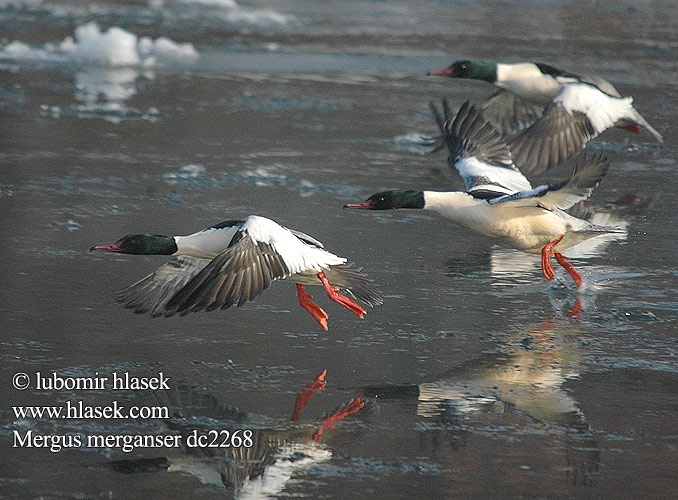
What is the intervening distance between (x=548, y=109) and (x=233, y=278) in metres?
4.60

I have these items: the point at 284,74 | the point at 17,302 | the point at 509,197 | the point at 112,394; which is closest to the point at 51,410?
the point at 112,394

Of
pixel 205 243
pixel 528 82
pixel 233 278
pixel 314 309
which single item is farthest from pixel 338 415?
pixel 528 82

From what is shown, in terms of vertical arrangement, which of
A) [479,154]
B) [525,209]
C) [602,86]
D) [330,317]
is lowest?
[330,317]

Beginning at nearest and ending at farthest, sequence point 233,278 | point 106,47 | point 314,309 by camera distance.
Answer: point 233,278
point 314,309
point 106,47

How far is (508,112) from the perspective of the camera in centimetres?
1052

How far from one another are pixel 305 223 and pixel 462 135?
1408 mm

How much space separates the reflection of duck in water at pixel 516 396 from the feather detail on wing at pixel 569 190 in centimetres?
100

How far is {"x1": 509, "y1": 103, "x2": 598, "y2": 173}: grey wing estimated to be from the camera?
8.58 metres

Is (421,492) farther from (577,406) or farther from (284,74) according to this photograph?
(284,74)

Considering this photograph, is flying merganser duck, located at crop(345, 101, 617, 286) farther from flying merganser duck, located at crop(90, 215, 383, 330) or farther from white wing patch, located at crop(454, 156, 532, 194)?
flying merganser duck, located at crop(90, 215, 383, 330)

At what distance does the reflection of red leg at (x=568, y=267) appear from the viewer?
6.60m

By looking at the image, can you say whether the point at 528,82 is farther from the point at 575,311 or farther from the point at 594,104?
the point at 575,311

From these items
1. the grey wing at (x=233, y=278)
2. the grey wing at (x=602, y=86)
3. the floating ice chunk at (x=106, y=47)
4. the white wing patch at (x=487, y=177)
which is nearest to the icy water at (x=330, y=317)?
the grey wing at (x=233, y=278)

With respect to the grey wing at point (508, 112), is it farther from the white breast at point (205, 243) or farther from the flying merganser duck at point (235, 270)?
the white breast at point (205, 243)
